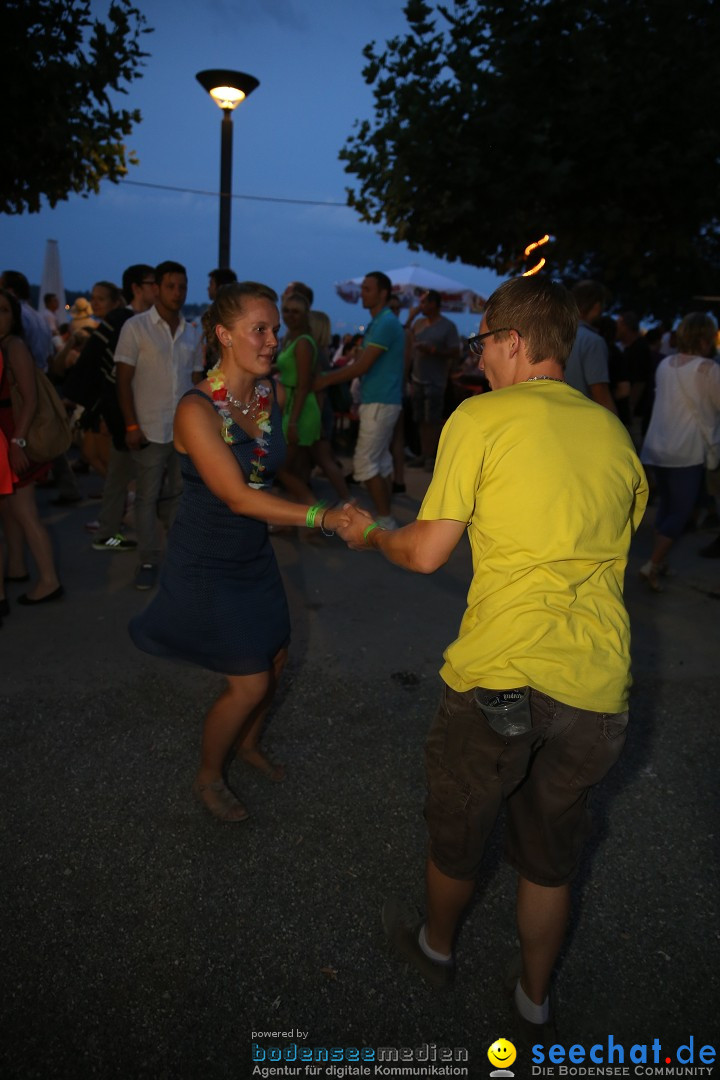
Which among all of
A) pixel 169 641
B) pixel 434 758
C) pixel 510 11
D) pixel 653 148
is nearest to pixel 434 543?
pixel 434 758

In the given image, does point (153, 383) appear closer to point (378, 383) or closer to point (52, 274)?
point (378, 383)

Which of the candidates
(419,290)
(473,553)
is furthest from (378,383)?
(419,290)

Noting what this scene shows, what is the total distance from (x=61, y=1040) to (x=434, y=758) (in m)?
1.25

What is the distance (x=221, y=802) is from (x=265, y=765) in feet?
1.16

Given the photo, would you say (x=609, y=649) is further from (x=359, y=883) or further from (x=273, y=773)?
(x=273, y=773)

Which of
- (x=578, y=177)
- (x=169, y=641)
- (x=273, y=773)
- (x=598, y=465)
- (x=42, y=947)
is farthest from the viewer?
(x=578, y=177)

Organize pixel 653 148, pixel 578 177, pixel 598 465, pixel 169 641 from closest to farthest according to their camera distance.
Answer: pixel 598 465 → pixel 169 641 → pixel 653 148 → pixel 578 177

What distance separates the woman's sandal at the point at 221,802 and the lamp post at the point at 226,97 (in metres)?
7.32

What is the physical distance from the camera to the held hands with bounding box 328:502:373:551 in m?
2.58

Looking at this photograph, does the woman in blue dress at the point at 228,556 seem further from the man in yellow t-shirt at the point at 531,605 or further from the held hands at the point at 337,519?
the man in yellow t-shirt at the point at 531,605

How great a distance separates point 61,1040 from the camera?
212 cm

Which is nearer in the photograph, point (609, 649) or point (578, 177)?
point (609, 649)

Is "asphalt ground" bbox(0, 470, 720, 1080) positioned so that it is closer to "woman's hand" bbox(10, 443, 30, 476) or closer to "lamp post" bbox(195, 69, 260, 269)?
"woman's hand" bbox(10, 443, 30, 476)

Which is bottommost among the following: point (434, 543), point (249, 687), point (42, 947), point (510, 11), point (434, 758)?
point (42, 947)
